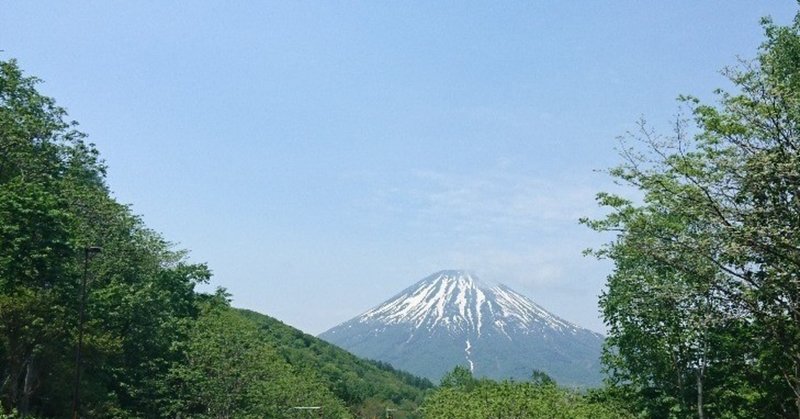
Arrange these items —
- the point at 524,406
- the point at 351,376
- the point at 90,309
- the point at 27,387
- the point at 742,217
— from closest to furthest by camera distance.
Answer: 1. the point at 742,217
2. the point at 524,406
3. the point at 27,387
4. the point at 90,309
5. the point at 351,376

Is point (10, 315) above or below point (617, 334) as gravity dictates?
below

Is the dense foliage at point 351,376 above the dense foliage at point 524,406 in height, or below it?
above

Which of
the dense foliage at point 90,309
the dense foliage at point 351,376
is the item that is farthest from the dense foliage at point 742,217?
the dense foliage at point 351,376

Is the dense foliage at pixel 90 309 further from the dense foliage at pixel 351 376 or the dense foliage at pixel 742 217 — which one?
the dense foliage at pixel 351 376

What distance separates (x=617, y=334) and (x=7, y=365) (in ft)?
96.0

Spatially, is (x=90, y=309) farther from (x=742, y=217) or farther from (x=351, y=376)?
(x=351, y=376)

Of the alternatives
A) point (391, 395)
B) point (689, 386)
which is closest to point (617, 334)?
point (689, 386)

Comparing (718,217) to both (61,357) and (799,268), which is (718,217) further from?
(61,357)

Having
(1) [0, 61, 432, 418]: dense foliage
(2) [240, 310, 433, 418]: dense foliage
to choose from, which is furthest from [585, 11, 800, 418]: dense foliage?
(2) [240, 310, 433, 418]: dense foliage

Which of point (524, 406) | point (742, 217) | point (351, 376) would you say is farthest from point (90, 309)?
point (351, 376)

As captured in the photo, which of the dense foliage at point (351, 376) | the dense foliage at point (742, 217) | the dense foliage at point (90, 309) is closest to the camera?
the dense foliage at point (742, 217)

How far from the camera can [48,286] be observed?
104ft

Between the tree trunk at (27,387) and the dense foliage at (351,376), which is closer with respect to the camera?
the tree trunk at (27,387)

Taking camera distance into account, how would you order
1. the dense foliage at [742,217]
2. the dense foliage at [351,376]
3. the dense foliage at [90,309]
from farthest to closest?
the dense foliage at [351,376] < the dense foliage at [90,309] < the dense foliage at [742,217]
